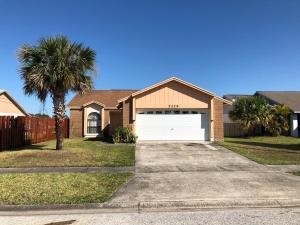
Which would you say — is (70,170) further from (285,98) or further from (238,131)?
(285,98)

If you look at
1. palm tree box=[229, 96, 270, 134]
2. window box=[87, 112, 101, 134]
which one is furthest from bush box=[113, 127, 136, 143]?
palm tree box=[229, 96, 270, 134]

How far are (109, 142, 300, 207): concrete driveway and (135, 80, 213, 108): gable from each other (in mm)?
7823

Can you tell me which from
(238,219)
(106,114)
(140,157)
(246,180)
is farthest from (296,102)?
(238,219)

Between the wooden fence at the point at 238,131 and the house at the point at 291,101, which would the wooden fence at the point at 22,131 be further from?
the house at the point at 291,101

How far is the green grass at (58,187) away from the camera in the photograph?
7234 millimetres

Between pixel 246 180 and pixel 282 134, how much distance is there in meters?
22.9

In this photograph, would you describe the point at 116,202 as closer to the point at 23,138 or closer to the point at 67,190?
the point at 67,190

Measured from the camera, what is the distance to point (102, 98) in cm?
3055

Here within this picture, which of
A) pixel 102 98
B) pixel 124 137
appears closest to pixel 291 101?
pixel 102 98

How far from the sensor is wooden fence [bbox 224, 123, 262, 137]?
29797mm

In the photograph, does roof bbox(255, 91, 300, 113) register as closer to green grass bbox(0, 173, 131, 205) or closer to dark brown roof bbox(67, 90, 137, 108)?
dark brown roof bbox(67, 90, 137, 108)

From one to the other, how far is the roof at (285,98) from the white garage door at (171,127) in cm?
1326

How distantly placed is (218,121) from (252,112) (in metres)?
7.28

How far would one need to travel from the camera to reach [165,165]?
12.4 meters
